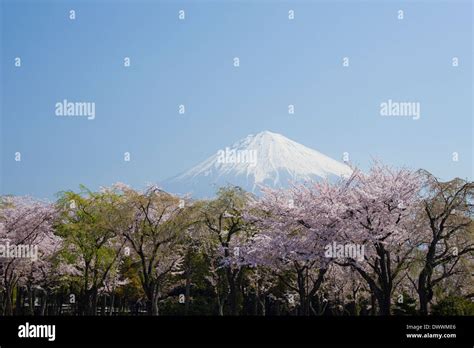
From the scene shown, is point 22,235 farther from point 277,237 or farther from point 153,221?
point 277,237

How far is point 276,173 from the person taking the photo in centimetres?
10681

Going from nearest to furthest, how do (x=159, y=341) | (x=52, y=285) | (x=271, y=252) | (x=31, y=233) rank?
(x=159, y=341) < (x=271, y=252) < (x=31, y=233) < (x=52, y=285)

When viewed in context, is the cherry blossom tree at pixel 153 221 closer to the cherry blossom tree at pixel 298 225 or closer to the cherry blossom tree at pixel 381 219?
the cherry blossom tree at pixel 298 225

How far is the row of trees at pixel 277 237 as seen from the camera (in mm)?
24438

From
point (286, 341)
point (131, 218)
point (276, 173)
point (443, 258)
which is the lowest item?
point (286, 341)

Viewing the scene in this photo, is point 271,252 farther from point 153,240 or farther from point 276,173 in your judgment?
point 276,173

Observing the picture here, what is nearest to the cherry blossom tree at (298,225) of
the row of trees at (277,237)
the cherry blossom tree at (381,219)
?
the row of trees at (277,237)

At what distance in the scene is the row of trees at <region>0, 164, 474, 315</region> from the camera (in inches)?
962

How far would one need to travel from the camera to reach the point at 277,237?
27203 mm

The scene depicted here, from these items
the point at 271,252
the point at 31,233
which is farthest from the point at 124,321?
the point at 31,233

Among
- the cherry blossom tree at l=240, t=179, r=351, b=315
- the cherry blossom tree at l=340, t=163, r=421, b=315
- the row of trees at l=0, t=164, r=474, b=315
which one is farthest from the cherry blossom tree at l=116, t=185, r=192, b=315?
the cherry blossom tree at l=340, t=163, r=421, b=315

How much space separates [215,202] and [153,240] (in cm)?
388

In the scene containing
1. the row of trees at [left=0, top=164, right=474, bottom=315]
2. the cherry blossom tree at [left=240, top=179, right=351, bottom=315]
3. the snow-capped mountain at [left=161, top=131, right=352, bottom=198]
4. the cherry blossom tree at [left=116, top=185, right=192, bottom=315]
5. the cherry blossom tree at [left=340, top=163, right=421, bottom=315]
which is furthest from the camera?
the snow-capped mountain at [left=161, top=131, right=352, bottom=198]

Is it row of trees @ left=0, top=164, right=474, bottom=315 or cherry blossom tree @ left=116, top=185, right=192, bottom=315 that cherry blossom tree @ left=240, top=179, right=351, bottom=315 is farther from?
cherry blossom tree @ left=116, top=185, right=192, bottom=315
